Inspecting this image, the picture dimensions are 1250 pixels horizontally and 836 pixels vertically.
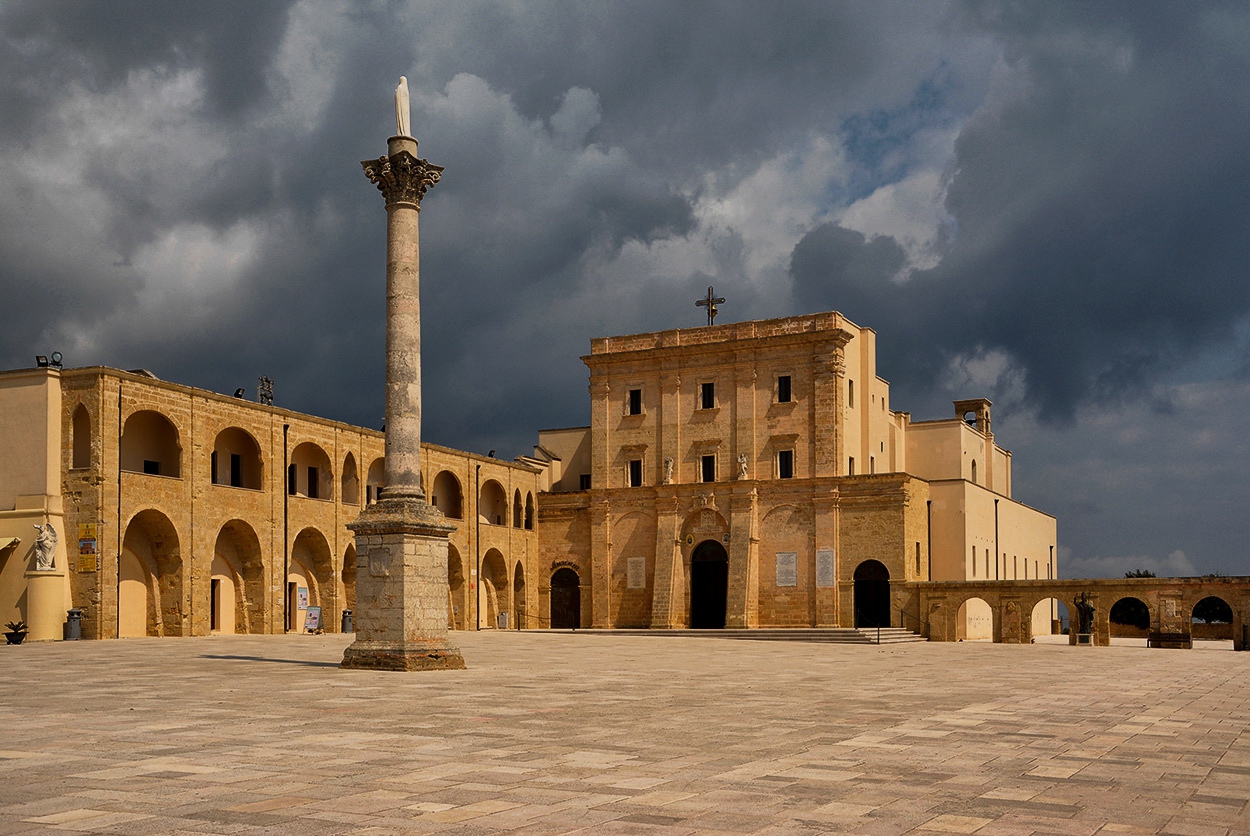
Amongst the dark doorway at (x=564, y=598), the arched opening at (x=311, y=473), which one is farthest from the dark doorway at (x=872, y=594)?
the arched opening at (x=311, y=473)

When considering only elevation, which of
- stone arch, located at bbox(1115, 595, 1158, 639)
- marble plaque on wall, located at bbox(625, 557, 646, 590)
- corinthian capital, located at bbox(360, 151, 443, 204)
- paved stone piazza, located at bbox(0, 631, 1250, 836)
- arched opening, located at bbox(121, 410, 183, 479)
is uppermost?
corinthian capital, located at bbox(360, 151, 443, 204)

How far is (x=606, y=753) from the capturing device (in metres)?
11.3

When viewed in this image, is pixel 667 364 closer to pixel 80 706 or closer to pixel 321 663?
pixel 321 663

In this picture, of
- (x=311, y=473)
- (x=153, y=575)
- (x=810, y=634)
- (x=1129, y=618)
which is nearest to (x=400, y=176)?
(x=153, y=575)

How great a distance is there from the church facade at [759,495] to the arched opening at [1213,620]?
968 cm

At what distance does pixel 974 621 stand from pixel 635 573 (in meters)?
15.3

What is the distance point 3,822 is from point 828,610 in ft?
150

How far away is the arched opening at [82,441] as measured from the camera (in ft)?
119

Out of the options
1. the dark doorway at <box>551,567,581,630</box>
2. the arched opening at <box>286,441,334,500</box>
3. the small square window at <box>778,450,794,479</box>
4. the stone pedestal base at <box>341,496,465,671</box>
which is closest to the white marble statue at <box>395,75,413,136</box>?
the stone pedestal base at <box>341,496,465,671</box>

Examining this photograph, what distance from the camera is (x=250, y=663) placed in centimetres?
2444

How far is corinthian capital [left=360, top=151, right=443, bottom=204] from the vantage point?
79.3ft

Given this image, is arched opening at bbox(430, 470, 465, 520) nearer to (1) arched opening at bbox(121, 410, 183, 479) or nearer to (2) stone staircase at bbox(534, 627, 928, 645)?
(2) stone staircase at bbox(534, 627, 928, 645)

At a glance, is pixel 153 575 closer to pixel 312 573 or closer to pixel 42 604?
pixel 42 604

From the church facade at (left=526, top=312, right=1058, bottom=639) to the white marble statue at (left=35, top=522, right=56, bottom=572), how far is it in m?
27.6
